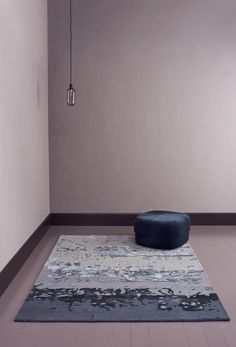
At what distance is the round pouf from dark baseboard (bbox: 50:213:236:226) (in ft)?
2.61

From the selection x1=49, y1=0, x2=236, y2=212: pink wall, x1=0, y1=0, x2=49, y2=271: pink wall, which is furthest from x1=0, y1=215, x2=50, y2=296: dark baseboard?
x1=49, y1=0, x2=236, y2=212: pink wall

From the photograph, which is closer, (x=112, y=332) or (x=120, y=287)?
(x=112, y=332)

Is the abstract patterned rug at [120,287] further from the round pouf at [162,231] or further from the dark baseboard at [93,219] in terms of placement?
the dark baseboard at [93,219]

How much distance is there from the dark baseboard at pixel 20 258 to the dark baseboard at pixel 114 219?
30 cm

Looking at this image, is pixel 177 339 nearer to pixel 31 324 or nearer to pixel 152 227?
pixel 31 324

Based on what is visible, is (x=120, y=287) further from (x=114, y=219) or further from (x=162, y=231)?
(x=114, y=219)

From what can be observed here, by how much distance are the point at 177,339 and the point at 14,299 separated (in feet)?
3.46

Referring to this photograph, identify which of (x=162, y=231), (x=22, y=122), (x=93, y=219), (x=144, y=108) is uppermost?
(x=144, y=108)

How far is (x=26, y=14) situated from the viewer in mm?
3617

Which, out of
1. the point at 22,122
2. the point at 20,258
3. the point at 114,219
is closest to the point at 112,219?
the point at 114,219

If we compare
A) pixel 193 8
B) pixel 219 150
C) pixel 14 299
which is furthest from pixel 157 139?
pixel 14 299

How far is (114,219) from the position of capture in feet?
15.6

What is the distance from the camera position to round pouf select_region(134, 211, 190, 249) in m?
3.78

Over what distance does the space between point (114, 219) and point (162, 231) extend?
3.46ft
